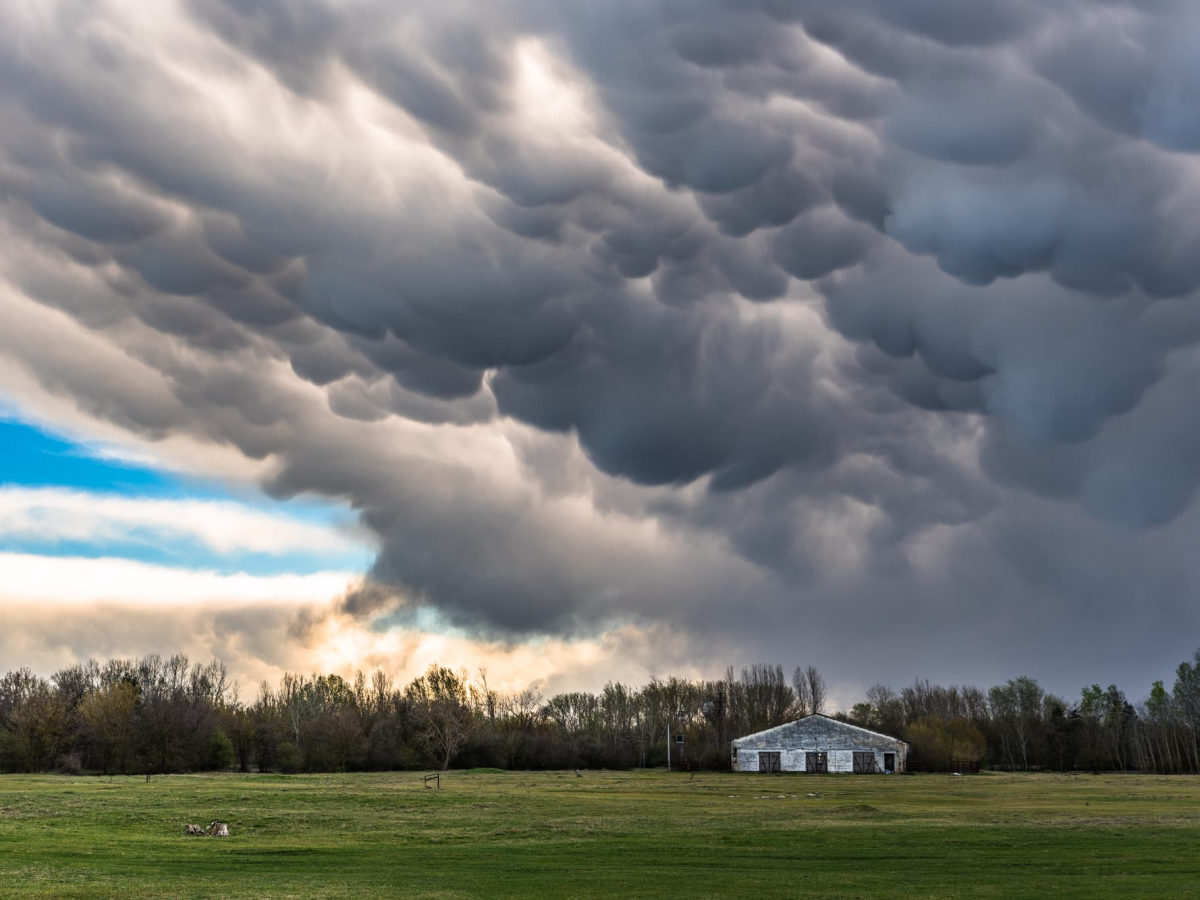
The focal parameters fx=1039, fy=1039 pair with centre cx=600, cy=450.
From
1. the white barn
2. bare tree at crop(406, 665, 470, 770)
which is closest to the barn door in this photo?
the white barn

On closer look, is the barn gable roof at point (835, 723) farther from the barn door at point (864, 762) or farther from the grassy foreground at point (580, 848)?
the grassy foreground at point (580, 848)

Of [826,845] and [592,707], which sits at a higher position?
[592,707]

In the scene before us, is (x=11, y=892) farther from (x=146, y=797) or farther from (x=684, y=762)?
(x=684, y=762)

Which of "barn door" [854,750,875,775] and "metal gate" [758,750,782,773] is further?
"metal gate" [758,750,782,773]

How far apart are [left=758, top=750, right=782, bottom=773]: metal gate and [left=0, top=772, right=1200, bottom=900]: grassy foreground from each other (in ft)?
205

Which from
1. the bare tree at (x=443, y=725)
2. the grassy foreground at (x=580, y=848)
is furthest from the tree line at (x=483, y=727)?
the grassy foreground at (x=580, y=848)

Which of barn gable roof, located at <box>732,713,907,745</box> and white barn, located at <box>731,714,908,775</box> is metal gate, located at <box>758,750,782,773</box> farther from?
barn gable roof, located at <box>732,713,907,745</box>

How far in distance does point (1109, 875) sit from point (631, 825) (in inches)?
806

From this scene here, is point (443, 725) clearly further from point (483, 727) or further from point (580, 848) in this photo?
point (580, 848)

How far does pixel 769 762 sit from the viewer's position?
402 feet

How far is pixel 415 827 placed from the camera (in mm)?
42562

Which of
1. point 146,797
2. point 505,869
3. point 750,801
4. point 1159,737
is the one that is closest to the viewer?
point 505,869

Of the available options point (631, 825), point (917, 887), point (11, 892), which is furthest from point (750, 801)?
point (11, 892)

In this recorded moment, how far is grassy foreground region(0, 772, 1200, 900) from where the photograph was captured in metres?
25.4
